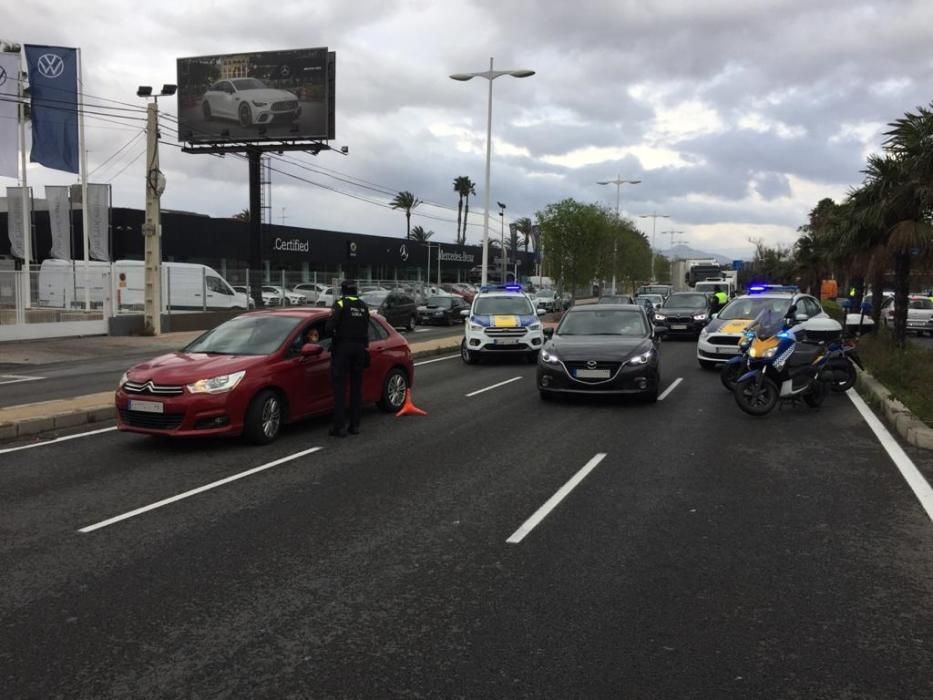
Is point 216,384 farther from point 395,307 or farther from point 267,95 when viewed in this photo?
point 267,95

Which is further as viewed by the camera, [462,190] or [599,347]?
[462,190]

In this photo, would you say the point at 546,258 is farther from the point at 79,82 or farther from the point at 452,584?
the point at 452,584

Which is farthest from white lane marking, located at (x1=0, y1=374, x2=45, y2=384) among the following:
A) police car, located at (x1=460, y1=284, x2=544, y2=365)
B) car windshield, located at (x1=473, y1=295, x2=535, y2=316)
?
car windshield, located at (x1=473, y1=295, x2=535, y2=316)

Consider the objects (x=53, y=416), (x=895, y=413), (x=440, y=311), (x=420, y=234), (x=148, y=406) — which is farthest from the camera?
(x=420, y=234)

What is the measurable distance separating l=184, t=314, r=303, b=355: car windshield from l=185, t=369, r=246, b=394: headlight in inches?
28.1

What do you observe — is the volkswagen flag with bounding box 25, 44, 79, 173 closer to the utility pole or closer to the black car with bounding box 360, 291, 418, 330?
the utility pole

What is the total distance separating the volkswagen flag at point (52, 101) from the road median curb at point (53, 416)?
17.7 meters

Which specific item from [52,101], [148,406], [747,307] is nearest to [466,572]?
[148,406]

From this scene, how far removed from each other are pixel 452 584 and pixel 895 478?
4.78 m

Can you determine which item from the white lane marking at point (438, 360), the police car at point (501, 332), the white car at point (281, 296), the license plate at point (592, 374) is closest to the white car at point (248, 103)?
the white car at point (281, 296)

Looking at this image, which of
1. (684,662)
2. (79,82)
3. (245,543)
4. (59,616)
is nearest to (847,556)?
(684,662)

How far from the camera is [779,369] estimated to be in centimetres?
1084

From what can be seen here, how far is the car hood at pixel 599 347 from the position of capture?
449 inches

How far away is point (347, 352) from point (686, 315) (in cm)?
1868
